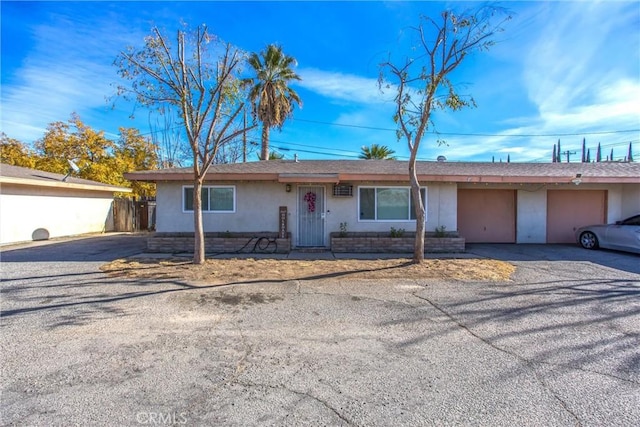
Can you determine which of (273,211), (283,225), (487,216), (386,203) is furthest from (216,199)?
(487,216)

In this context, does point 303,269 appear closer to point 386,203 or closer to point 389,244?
point 389,244

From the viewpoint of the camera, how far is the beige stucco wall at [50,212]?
12016 mm

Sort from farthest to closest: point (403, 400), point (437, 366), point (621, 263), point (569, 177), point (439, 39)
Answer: point (569, 177)
point (621, 263)
point (439, 39)
point (437, 366)
point (403, 400)

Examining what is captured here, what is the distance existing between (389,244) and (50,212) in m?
13.6

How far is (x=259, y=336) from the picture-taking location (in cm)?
395

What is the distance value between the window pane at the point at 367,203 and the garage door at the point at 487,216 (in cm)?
374

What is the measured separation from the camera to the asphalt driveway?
A: 2535mm

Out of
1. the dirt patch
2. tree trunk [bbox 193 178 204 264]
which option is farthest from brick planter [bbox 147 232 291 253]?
tree trunk [bbox 193 178 204 264]

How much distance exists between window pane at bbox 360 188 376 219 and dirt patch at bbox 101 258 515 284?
2.55 meters

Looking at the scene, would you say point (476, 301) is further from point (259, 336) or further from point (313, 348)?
point (259, 336)

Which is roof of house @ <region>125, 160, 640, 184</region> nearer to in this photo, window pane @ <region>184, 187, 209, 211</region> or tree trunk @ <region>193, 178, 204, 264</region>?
window pane @ <region>184, 187, 209, 211</region>

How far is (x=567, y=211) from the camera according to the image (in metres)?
12.7

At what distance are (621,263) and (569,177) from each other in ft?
10.8

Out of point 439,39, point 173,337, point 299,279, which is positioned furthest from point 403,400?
point 439,39
